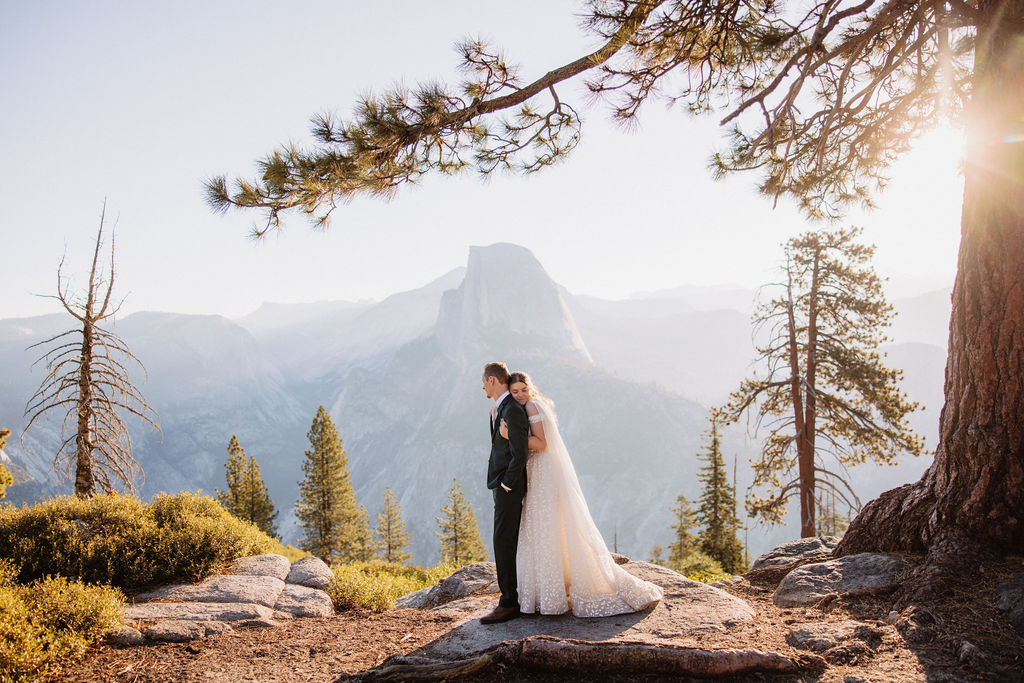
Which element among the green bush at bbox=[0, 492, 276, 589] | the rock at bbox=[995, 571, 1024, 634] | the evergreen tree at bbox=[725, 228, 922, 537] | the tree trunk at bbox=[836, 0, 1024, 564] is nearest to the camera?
the rock at bbox=[995, 571, 1024, 634]

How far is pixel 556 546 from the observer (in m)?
5.15

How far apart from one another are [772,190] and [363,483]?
184m

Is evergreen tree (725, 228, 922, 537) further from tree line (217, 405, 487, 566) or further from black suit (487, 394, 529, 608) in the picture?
tree line (217, 405, 487, 566)

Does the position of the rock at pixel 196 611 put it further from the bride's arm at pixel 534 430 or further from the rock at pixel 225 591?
the bride's arm at pixel 534 430

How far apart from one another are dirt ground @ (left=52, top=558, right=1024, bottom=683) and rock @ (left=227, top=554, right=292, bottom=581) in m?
2.14

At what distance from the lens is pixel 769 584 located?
6941mm

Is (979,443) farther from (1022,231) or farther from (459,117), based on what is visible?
(459,117)

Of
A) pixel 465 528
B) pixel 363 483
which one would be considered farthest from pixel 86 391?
pixel 363 483

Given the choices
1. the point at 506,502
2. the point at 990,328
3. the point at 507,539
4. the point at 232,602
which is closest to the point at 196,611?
the point at 232,602

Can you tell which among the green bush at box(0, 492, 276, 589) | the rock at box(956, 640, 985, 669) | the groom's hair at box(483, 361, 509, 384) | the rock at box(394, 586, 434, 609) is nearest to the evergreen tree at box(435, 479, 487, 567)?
the rock at box(394, 586, 434, 609)

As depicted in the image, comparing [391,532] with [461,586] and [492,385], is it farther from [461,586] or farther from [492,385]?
[492,385]

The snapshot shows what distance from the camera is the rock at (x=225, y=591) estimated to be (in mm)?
6637

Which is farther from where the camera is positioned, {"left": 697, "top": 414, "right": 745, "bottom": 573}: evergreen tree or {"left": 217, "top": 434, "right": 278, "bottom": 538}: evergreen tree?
{"left": 217, "top": 434, "right": 278, "bottom": 538}: evergreen tree

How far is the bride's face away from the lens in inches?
203
